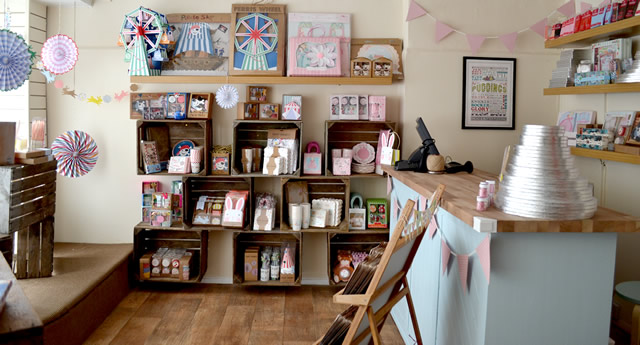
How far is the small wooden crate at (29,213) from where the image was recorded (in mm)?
3289

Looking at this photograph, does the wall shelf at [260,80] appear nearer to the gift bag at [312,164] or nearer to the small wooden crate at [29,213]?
the gift bag at [312,164]

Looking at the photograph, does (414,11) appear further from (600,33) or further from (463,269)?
(463,269)

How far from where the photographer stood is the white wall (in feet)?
15.2

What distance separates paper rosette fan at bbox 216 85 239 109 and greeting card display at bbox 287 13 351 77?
A: 71 cm

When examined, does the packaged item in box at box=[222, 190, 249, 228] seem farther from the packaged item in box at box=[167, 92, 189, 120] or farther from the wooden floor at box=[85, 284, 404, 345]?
the packaged item in box at box=[167, 92, 189, 120]

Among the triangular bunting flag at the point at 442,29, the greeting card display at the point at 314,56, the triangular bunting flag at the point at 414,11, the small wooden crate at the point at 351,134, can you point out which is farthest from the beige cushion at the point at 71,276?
the triangular bunting flag at the point at 442,29

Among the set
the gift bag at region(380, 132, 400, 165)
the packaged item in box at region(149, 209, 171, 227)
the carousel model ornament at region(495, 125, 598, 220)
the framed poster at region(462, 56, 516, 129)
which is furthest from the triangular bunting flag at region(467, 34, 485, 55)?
the packaged item in box at region(149, 209, 171, 227)

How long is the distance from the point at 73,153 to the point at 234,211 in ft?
4.62

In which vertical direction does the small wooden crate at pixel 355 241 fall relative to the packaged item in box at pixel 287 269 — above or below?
above

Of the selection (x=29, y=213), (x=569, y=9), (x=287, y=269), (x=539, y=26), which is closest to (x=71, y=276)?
(x=29, y=213)

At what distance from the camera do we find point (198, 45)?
15.0 ft

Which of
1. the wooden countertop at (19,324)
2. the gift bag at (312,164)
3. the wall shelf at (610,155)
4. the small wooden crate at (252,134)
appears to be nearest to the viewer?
the wooden countertop at (19,324)

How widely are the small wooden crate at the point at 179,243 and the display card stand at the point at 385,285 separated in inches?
93.4

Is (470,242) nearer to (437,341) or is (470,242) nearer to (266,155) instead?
(437,341)
